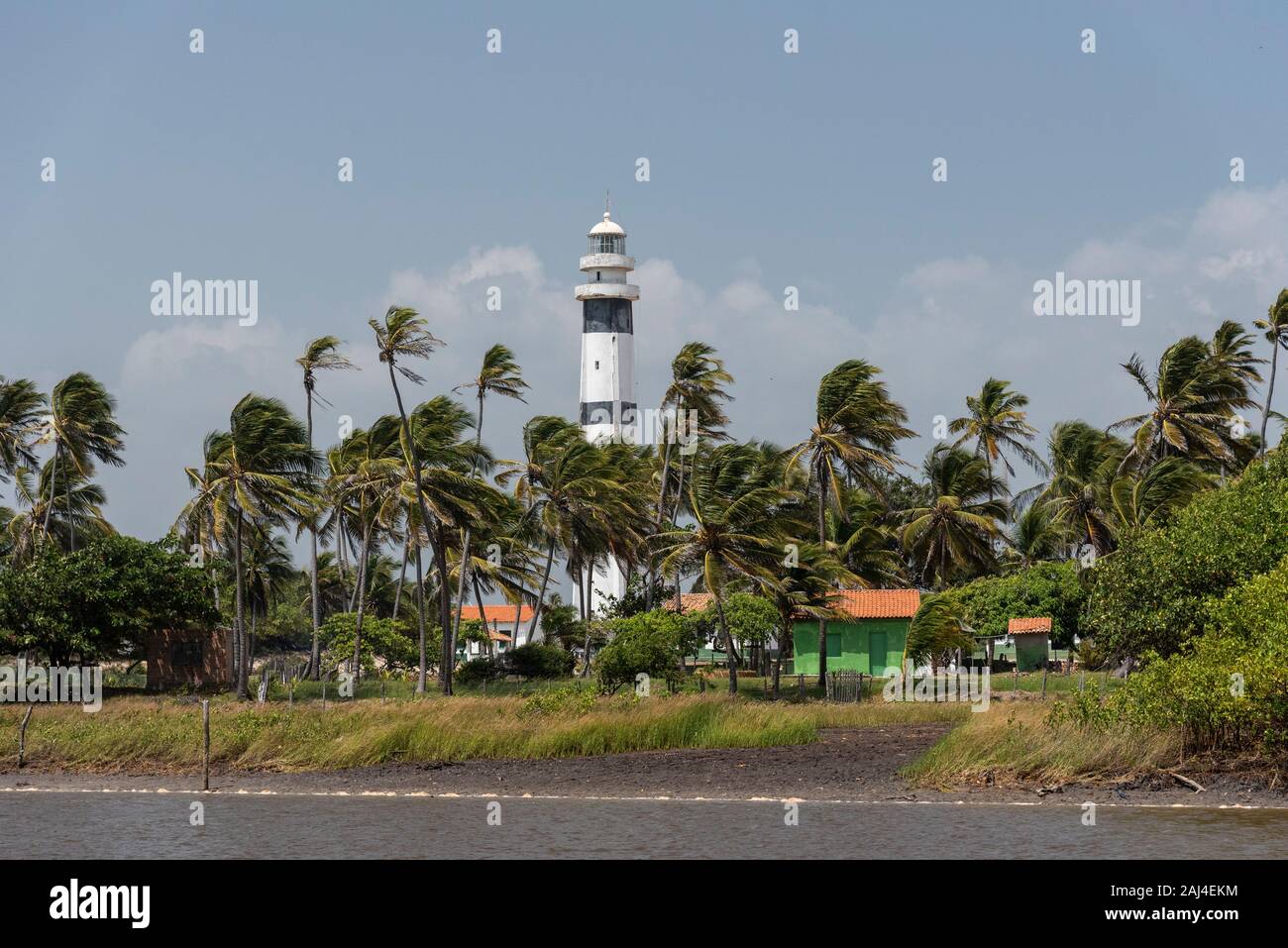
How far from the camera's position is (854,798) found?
30.3 metres

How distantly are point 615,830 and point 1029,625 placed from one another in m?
36.4

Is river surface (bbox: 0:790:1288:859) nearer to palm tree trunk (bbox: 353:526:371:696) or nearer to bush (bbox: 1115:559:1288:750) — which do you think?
bush (bbox: 1115:559:1288:750)

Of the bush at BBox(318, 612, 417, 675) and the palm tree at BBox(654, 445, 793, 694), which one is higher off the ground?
the palm tree at BBox(654, 445, 793, 694)

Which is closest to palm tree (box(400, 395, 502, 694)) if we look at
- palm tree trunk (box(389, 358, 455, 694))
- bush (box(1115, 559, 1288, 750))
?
palm tree trunk (box(389, 358, 455, 694))

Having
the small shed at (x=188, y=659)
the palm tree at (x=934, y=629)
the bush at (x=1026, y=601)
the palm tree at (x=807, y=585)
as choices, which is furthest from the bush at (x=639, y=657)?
the small shed at (x=188, y=659)

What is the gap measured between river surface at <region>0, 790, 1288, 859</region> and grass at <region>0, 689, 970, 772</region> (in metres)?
3.40

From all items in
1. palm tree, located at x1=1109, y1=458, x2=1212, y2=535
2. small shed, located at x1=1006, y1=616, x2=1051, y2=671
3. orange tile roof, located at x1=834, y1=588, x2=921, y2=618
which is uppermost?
palm tree, located at x1=1109, y1=458, x2=1212, y2=535

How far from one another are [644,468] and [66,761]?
1557 inches

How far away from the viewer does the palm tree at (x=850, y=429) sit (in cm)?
5950

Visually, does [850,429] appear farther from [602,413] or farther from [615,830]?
[615,830]

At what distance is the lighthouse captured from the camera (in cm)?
8006

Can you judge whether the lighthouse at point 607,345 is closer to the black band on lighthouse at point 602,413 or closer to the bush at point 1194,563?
the black band on lighthouse at point 602,413
